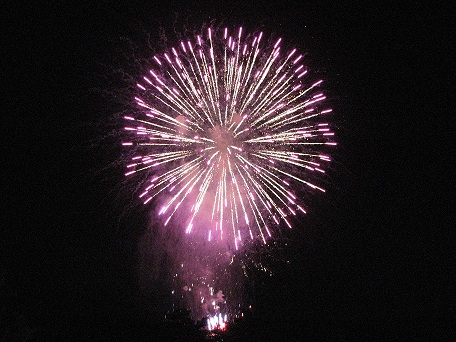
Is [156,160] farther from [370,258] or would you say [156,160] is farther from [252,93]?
[370,258]

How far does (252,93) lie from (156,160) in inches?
134

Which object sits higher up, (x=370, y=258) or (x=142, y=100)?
(x=142, y=100)

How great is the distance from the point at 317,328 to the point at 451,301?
3015 mm

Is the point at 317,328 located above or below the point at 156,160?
below

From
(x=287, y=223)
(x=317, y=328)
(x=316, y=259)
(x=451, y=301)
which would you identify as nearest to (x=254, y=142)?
(x=287, y=223)

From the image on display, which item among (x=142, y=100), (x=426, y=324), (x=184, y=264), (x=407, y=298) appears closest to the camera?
(x=426, y=324)

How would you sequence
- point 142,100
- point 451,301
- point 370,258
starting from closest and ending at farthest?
point 451,301
point 142,100
point 370,258

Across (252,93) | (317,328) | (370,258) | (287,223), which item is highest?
(252,93)

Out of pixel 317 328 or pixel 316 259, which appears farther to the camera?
pixel 316 259

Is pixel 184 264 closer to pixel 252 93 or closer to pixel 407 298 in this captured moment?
pixel 252 93

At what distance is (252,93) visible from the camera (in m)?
11.6

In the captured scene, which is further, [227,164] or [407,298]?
[227,164]

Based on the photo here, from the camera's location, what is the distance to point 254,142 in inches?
475

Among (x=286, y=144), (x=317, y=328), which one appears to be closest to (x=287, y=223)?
(x=286, y=144)
